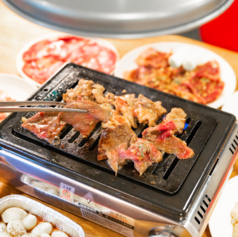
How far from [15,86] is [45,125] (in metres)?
1.05

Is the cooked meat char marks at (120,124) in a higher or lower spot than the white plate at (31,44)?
lower

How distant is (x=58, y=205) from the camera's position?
1.54 meters

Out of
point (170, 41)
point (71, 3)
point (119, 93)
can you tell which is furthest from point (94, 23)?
point (170, 41)

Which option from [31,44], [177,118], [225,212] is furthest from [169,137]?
[31,44]

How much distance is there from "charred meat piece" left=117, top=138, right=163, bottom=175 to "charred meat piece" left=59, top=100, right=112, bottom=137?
0.66 feet

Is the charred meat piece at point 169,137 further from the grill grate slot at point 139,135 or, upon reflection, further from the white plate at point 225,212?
the white plate at point 225,212

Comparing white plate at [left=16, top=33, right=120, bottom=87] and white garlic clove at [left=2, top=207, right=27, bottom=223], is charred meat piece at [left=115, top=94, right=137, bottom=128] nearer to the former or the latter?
white garlic clove at [left=2, top=207, right=27, bottom=223]

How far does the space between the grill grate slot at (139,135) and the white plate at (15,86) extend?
683mm

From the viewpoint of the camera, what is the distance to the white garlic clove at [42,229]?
1437mm

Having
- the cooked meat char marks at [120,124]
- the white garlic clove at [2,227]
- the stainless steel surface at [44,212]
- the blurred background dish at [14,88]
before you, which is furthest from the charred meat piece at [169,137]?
the blurred background dish at [14,88]

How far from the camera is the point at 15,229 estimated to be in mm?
1401

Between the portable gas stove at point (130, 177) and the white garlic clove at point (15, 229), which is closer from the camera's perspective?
the portable gas stove at point (130, 177)

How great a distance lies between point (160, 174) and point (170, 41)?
6.10 ft

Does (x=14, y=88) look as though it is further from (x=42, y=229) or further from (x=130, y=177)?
(x=130, y=177)
